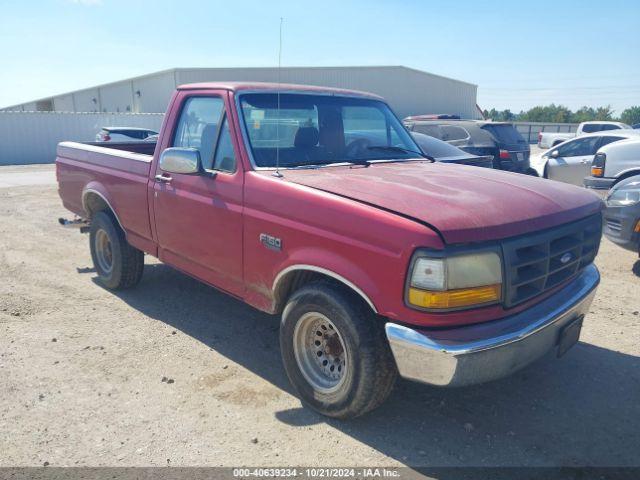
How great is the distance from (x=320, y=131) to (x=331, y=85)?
33363 millimetres

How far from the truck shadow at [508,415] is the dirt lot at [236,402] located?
10 mm

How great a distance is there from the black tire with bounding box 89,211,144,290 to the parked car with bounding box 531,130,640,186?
9.45 m

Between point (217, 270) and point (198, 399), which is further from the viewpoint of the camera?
point (217, 270)

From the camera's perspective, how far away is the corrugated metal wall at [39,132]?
941 inches

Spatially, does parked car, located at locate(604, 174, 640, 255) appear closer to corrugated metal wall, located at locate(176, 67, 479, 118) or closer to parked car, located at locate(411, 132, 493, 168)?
parked car, located at locate(411, 132, 493, 168)

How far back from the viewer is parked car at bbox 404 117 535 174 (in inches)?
425

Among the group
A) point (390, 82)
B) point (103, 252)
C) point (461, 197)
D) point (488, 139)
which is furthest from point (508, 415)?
point (390, 82)

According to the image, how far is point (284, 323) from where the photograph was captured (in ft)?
10.9

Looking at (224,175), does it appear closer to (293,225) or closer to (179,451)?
(293,225)

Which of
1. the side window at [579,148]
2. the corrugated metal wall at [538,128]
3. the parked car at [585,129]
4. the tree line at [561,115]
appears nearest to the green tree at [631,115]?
the tree line at [561,115]

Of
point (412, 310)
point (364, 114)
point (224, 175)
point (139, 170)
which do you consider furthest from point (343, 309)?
point (139, 170)

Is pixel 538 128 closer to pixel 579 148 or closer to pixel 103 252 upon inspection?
pixel 579 148

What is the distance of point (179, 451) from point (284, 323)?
96 centimetres

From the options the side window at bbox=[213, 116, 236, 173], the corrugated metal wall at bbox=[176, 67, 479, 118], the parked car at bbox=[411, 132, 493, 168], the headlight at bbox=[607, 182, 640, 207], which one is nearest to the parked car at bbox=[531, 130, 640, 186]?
the parked car at bbox=[411, 132, 493, 168]
